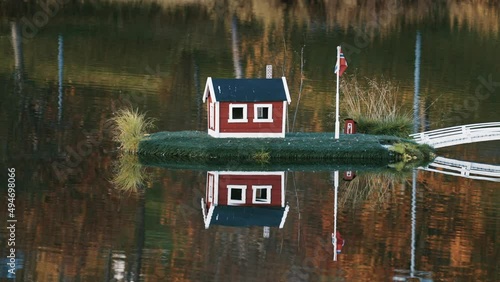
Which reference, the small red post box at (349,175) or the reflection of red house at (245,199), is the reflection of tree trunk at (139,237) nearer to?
the reflection of red house at (245,199)

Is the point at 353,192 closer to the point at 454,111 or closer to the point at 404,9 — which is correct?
the point at 454,111

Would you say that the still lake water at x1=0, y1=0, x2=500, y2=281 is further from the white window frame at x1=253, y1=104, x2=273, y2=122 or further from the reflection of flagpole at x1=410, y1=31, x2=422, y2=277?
the white window frame at x1=253, y1=104, x2=273, y2=122

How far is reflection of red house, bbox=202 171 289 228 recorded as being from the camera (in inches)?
1185

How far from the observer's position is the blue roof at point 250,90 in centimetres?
3672

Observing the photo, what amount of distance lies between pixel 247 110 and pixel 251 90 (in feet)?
1.73

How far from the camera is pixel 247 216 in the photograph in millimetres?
30422

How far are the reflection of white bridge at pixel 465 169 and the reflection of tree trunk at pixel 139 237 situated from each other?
781 cm

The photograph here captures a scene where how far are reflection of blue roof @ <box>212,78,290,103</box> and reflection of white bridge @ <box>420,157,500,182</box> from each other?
12.6 ft

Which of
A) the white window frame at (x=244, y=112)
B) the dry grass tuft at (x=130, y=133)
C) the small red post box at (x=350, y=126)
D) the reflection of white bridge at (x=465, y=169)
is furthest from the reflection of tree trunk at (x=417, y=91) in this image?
the dry grass tuft at (x=130, y=133)

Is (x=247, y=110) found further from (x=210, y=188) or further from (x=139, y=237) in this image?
(x=139, y=237)

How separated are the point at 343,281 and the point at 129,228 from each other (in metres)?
5.15

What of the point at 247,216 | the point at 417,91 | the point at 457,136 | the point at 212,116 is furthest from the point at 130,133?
the point at 417,91

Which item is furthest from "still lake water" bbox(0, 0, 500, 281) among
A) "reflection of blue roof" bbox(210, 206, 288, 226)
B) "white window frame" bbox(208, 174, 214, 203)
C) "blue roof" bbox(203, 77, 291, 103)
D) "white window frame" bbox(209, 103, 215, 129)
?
"blue roof" bbox(203, 77, 291, 103)

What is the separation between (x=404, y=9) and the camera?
76.9 metres
